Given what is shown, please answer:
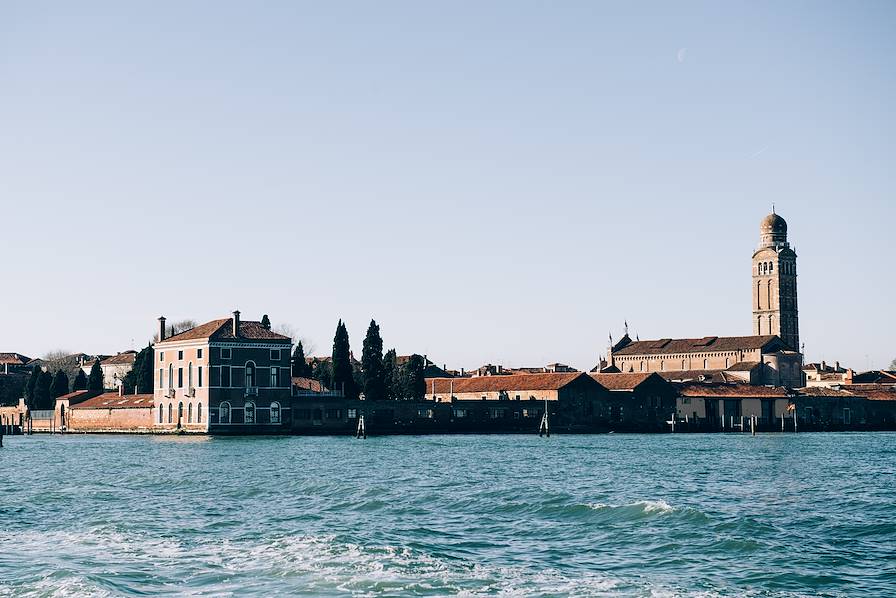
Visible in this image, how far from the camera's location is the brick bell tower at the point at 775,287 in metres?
135

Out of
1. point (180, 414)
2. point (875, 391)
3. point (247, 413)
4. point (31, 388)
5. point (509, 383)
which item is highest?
point (509, 383)

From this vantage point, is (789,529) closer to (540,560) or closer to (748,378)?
(540,560)

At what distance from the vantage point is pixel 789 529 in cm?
2380

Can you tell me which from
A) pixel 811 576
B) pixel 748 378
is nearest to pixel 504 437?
pixel 748 378

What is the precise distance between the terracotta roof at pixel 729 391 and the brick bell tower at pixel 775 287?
34576 mm

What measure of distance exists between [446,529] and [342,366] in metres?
57.2

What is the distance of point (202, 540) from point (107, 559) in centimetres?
234

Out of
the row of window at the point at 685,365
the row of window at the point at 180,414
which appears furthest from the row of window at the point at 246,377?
the row of window at the point at 685,365

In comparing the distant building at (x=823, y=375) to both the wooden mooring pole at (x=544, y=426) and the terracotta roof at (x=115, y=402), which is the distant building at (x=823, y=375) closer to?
the wooden mooring pole at (x=544, y=426)

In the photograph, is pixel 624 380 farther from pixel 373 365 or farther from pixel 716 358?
pixel 716 358

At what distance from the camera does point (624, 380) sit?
9294cm

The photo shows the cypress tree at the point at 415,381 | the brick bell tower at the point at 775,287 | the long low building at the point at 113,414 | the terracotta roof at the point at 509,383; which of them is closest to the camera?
the long low building at the point at 113,414

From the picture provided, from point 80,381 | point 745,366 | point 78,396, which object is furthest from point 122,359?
point 745,366

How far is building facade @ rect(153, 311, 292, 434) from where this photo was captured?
73.2m
